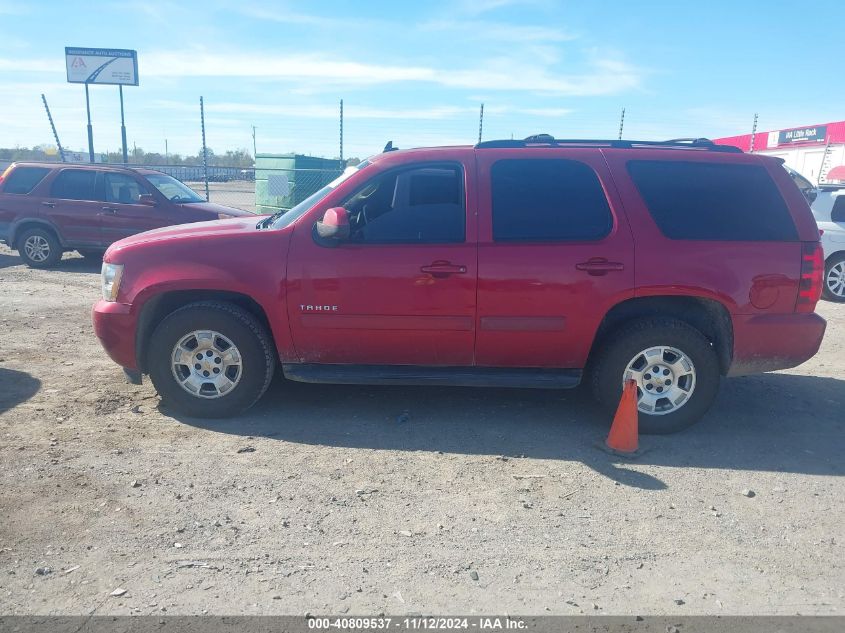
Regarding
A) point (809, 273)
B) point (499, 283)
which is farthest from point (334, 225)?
point (809, 273)

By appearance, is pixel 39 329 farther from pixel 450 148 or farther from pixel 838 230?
pixel 838 230

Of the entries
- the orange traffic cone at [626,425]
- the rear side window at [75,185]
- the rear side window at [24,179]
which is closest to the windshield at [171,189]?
the rear side window at [75,185]

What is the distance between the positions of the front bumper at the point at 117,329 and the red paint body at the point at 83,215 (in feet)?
22.1

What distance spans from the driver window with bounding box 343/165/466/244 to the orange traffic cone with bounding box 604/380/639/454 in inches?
60.3

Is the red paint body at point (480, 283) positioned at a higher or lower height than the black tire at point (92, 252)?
higher

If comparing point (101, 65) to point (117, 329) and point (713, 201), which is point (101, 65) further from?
point (713, 201)

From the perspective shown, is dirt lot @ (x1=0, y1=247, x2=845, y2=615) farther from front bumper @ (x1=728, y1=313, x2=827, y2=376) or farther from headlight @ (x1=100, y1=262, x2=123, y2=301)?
headlight @ (x1=100, y1=262, x2=123, y2=301)

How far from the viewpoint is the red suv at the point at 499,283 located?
4.43 meters

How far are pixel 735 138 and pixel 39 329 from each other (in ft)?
135

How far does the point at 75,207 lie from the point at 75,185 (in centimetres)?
43

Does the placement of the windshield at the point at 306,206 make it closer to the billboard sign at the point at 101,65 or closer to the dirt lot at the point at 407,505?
the dirt lot at the point at 407,505

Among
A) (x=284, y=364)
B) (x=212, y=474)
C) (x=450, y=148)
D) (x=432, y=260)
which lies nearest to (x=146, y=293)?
(x=284, y=364)

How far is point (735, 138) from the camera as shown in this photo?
39250mm

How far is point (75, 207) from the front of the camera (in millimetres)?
11102
